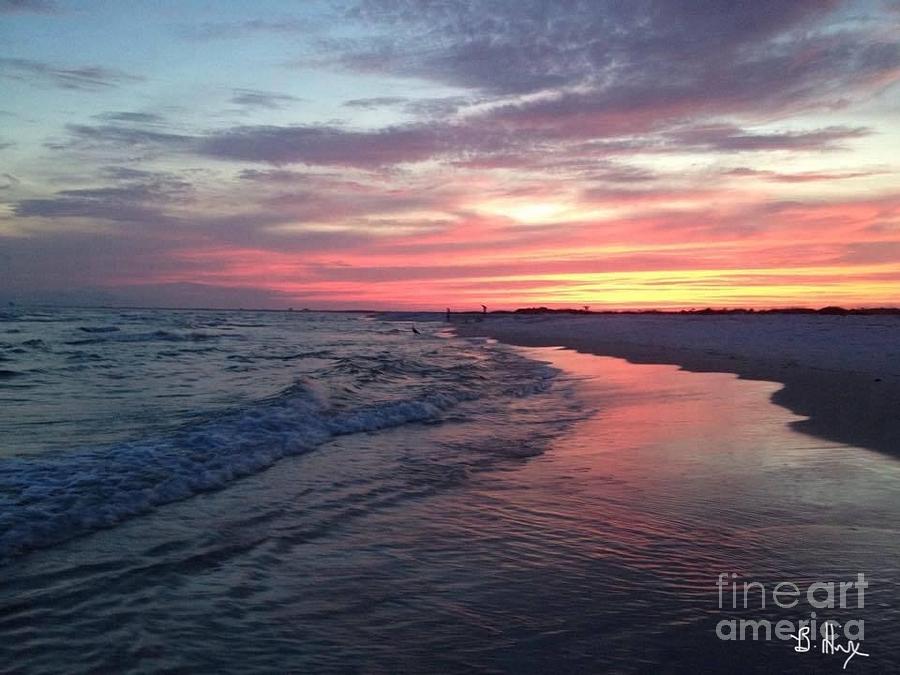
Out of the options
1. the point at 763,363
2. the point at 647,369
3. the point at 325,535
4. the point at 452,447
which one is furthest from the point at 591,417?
the point at 763,363

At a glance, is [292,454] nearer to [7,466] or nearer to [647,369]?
[7,466]

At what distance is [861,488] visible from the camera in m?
6.84

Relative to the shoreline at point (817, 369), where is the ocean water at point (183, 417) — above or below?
below

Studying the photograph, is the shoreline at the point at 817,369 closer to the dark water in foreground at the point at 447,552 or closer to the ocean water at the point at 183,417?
the dark water in foreground at the point at 447,552

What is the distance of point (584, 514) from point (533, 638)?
2.46 meters

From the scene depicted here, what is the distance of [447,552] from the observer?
5.20 m
